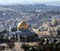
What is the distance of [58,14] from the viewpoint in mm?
71188

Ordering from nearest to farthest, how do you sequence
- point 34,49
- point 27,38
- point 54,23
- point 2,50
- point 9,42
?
point 34,49 → point 2,50 → point 9,42 → point 27,38 → point 54,23

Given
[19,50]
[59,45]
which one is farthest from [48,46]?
[19,50]

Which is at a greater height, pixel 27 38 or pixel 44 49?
pixel 44 49

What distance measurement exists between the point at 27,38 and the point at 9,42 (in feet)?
7.92

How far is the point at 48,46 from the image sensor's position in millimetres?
18953

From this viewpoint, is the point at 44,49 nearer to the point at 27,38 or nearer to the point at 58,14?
the point at 27,38

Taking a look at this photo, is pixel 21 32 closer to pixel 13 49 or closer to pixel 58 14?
pixel 13 49

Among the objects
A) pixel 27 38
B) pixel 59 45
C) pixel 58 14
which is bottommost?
pixel 58 14

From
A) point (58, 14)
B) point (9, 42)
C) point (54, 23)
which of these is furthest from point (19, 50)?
point (58, 14)

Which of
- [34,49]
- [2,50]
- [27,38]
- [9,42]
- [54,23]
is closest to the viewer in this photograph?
[34,49]

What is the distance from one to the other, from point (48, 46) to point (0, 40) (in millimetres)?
9090

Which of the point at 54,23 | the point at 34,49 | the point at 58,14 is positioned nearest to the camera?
the point at 34,49

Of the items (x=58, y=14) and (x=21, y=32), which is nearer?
(x=21, y=32)

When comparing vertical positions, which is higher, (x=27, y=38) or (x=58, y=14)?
(x=27, y=38)
